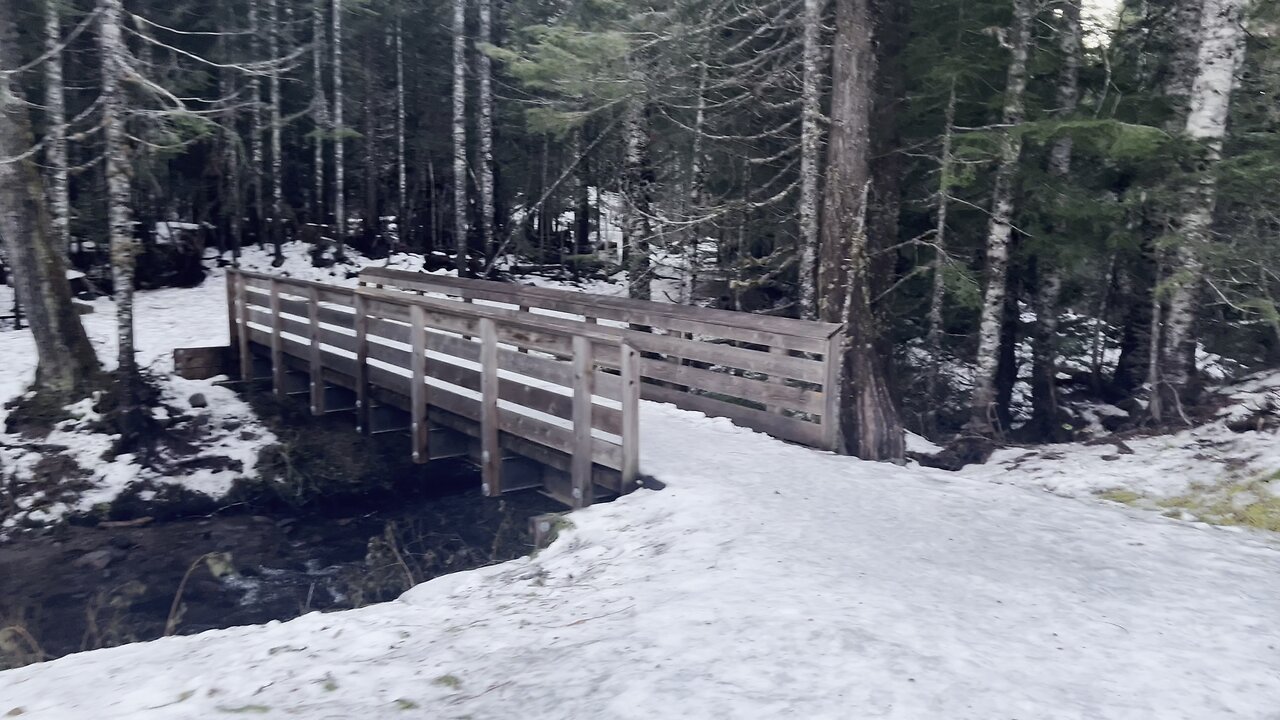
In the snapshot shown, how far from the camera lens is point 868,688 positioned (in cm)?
362

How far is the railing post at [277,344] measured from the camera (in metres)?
13.1

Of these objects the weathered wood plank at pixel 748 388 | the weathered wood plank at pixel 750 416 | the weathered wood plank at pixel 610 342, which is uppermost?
the weathered wood plank at pixel 610 342

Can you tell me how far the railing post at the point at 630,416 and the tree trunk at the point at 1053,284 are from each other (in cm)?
684

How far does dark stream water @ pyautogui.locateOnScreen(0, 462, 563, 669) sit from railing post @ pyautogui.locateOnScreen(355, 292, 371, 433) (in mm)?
1098

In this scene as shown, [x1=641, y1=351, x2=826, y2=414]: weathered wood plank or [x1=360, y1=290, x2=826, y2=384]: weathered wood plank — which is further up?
[x1=360, y1=290, x2=826, y2=384]: weathered wood plank

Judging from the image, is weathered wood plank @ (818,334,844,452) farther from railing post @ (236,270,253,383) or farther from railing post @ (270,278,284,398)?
railing post @ (236,270,253,383)

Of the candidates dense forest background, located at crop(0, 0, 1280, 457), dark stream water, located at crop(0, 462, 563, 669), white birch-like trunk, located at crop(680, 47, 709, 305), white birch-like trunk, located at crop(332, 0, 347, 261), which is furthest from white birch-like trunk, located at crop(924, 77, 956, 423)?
white birch-like trunk, located at crop(332, 0, 347, 261)

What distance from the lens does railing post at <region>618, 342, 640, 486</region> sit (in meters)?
6.76

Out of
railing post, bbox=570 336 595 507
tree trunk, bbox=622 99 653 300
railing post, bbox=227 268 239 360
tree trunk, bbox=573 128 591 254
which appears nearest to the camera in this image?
railing post, bbox=570 336 595 507

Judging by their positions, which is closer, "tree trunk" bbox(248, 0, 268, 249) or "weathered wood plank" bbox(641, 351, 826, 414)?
"weathered wood plank" bbox(641, 351, 826, 414)

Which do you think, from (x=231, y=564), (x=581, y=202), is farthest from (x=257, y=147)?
(x=231, y=564)

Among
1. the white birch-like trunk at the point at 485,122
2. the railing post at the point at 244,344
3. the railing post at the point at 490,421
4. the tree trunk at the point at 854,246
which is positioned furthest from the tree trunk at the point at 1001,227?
the white birch-like trunk at the point at 485,122

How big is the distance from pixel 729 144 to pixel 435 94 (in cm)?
1574

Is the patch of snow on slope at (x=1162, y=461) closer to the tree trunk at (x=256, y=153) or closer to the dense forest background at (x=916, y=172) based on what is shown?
the dense forest background at (x=916, y=172)
